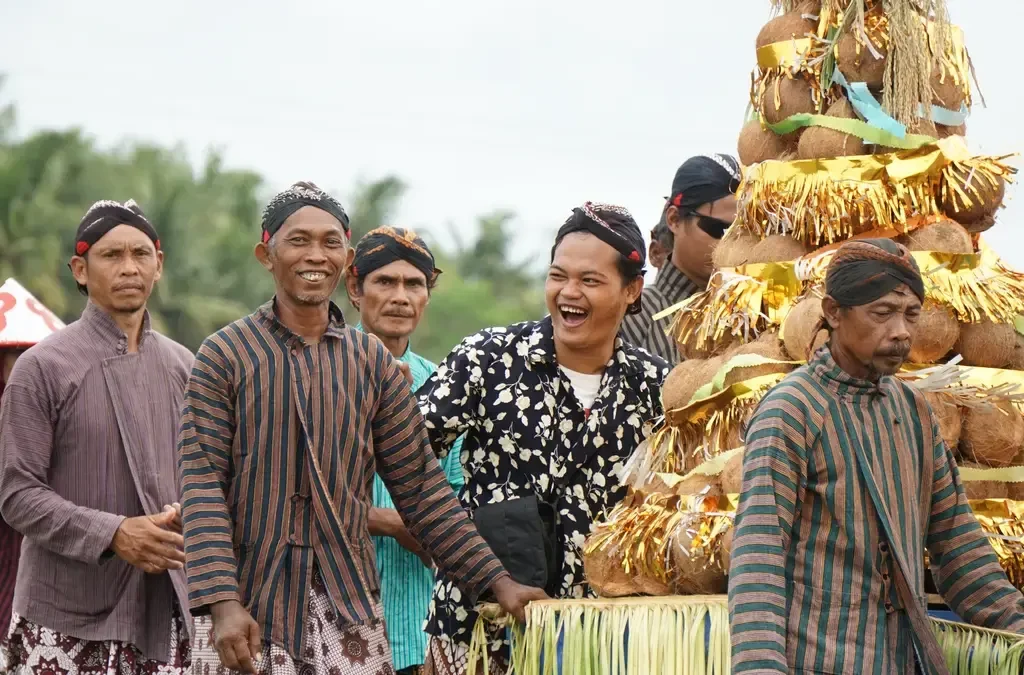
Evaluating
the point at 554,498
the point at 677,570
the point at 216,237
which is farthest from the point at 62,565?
the point at 216,237

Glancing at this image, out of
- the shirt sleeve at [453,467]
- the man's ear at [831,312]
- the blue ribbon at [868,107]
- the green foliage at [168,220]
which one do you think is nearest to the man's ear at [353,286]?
the shirt sleeve at [453,467]

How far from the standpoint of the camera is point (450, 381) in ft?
17.5

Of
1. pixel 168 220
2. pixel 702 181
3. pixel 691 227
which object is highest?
pixel 168 220

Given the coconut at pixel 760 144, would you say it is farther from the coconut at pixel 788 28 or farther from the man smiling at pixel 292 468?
the man smiling at pixel 292 468

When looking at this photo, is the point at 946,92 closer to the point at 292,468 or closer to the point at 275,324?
the point at 275,324

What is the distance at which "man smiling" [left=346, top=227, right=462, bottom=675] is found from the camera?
645cm

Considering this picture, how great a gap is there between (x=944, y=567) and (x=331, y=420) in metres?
1.76

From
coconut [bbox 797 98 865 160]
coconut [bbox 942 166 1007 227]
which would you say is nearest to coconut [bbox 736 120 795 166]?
coconut [bbox 797 98 865 160]

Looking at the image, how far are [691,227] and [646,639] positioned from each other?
2.73 m

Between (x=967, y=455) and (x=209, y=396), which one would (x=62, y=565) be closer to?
(x=209, y=396)

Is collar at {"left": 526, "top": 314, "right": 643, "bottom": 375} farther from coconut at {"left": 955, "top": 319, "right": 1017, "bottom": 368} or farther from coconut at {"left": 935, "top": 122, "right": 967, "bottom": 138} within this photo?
coconut at {"left": 935, "top": 122, "right": 967, "bottom": 138}

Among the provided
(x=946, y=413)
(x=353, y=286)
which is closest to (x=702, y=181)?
(x=353, y=286)

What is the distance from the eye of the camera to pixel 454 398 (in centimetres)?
530

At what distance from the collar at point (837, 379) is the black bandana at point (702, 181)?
3014 millimetres
